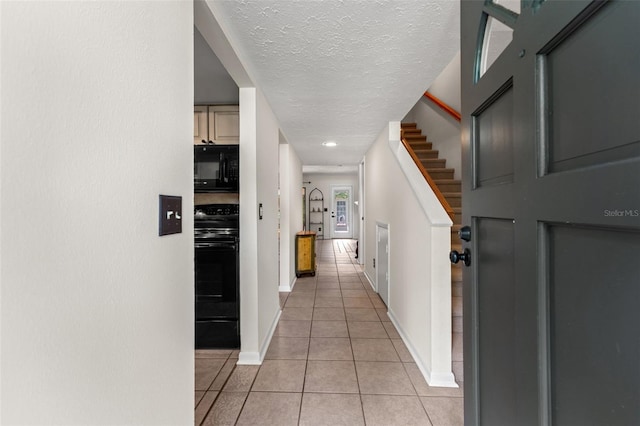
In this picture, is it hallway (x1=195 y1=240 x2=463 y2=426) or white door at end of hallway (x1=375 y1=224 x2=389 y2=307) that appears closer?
hallway (x1=195 y1=240 x2=463 y2=426)

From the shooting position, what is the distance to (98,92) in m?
0.64

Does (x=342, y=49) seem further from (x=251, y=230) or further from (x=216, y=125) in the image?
(x=216, y=125)

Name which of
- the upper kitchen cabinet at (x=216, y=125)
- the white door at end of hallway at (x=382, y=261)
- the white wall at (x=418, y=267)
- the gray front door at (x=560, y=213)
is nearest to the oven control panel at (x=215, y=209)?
the upper kitchen cabinet at (x=216, y=125)

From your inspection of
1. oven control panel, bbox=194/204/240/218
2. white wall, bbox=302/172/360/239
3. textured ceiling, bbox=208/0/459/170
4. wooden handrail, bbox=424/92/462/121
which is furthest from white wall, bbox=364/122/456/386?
white wall, bbox=302/172/360/239

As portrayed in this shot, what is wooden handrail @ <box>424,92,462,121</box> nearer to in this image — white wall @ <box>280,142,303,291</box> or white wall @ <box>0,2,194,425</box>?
white wall @ <box>280,142,303,291</box>

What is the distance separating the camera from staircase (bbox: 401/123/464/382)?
7.57 ft

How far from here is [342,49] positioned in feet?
5.36

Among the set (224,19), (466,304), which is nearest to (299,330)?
(466,304)

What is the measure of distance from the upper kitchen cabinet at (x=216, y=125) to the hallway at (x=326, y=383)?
188cm

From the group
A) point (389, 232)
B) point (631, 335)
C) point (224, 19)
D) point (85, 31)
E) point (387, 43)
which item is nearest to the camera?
point (631, 335)

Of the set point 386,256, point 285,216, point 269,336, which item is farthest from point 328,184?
point 269,336

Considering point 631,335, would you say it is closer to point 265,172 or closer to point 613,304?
point 613,304

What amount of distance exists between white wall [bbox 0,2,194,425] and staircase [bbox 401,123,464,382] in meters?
2.01

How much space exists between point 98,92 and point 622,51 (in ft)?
3.34
